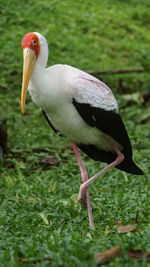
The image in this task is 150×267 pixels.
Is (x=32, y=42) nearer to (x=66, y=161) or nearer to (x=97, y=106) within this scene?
(x=97, y=106)

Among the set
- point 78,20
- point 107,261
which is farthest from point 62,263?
point 78,20

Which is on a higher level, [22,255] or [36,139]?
[22,255]

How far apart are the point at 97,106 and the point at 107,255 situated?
183 cm

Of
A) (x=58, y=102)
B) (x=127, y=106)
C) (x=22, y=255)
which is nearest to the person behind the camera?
(x=22, y=255)

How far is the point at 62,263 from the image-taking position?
3.48m

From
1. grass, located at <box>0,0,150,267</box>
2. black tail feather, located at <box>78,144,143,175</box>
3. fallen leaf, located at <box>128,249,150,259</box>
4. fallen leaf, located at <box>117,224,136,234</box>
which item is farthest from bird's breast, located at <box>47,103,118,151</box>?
fallen leaf, located at <box>128,249,150,259</box>

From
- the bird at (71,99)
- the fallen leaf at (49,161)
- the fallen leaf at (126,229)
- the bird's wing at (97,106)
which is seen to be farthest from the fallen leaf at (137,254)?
the fallen leaf at (49,161)

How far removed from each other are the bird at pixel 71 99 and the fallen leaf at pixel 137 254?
137 centimetres

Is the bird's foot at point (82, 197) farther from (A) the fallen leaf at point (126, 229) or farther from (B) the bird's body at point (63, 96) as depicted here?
(A) the fallen leaf at point (126, 229)

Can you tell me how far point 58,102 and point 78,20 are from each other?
7.83m

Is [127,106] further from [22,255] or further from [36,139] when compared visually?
[22,255]

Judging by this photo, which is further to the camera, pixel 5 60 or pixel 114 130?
pixel 5 60

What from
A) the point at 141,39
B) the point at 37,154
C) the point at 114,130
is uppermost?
the point at 114,130

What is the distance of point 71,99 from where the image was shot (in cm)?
499
